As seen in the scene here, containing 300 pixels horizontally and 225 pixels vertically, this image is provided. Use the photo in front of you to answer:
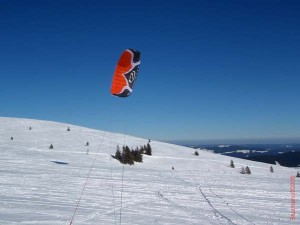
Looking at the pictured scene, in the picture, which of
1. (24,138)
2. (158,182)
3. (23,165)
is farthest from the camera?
(24,138)

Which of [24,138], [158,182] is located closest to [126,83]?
[158,182]

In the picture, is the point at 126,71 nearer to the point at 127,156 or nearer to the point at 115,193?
the point at 115,193

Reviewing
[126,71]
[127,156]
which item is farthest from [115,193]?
[127,156]

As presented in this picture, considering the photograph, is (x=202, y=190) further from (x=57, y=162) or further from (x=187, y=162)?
(x=187, y=162)

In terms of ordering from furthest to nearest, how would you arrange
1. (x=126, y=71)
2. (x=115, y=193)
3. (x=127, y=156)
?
(x=127, y=156), (x=126, y=71), (x=115, y=193)

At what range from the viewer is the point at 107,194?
1288 centimetres

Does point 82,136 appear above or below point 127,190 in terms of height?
above

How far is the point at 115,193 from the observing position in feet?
43.3

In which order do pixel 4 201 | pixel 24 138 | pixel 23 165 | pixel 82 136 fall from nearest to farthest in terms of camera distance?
pixel 4 201, pixel 23 165, pixel 24 138, pixel 82 136

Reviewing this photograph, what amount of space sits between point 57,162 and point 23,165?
8.03ft

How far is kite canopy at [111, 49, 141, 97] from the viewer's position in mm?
13625

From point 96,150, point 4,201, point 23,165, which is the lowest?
point 4,201

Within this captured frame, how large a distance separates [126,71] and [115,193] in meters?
4.70

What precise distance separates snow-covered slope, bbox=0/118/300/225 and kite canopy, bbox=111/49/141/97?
13.0 feet
